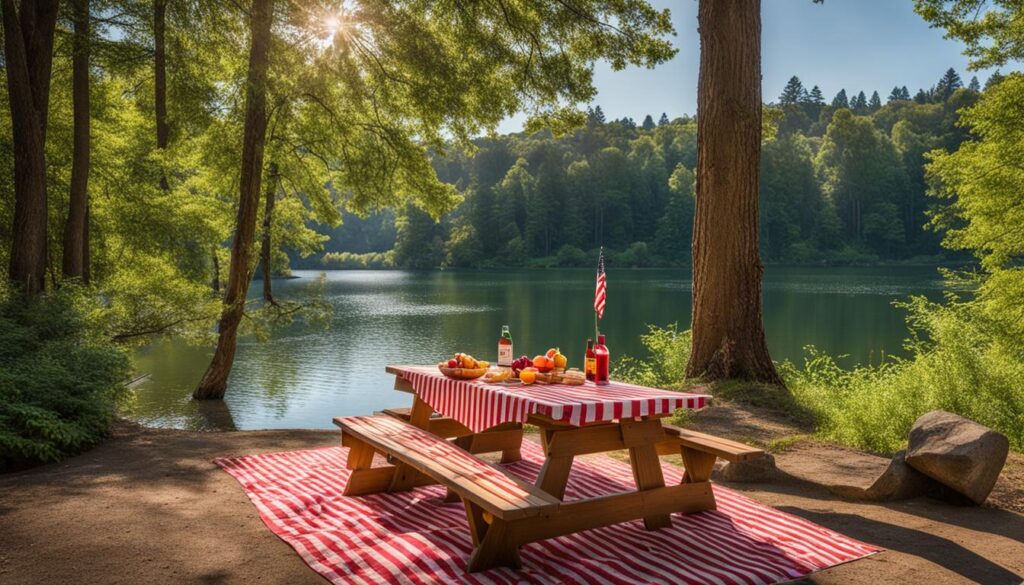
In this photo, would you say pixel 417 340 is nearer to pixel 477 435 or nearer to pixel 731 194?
Answer: pixel 731 194

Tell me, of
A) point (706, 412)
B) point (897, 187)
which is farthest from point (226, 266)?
point (897, 187)

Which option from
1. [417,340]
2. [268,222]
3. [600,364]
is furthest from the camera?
[417,340]

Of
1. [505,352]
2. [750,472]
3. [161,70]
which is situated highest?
[161,70]

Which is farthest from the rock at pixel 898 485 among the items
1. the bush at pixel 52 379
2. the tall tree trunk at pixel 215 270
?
the tall tree trunk at pixel 215 270

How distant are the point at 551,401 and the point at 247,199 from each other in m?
9.09

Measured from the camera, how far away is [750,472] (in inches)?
209

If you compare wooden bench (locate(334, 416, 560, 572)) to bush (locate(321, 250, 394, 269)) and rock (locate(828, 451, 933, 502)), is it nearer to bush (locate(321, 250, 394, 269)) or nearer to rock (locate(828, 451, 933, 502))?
rock (locate(828, 451, 933, 502))

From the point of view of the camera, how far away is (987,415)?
24.4 feet

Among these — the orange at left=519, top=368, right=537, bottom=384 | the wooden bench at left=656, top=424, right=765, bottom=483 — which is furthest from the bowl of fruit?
the wooden bench at left=656, top=424, right=765, bottom=483

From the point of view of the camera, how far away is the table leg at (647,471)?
4035 millimetres

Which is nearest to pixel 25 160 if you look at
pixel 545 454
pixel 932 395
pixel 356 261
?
pixel 545 454

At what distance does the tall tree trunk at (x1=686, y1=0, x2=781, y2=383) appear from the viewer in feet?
29.4

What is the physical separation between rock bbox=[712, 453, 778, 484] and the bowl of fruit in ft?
7.18

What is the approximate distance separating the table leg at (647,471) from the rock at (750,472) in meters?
1.49
